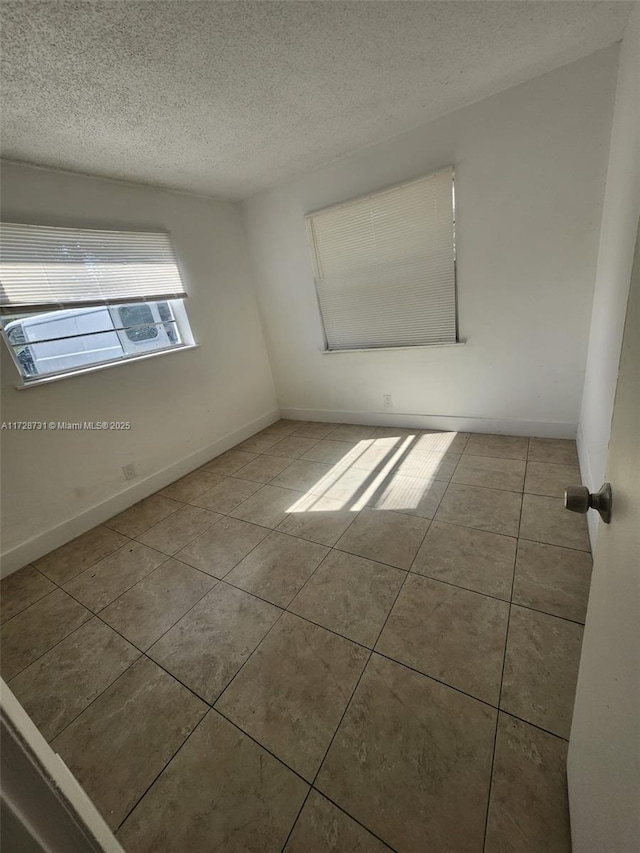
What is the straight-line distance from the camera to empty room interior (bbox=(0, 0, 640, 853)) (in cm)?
93

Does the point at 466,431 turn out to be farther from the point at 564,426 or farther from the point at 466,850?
the point at 466,850

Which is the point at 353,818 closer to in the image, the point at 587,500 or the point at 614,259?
the point at 587,500

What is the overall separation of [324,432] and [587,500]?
2.94 metres

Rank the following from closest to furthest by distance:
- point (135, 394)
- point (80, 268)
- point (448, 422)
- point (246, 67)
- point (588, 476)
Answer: point (246, 67), point (588, 476), point (80, 268), point (135, 394), point (448, 422)

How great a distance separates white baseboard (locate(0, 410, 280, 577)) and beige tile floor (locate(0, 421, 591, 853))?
79 mm

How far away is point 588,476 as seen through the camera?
195 centimetres

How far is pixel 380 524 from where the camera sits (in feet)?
6.66

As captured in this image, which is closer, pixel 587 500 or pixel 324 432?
pixel 587 500

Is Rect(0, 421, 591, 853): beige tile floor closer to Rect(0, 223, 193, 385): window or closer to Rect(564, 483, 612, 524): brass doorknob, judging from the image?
Rect(564, 483, 612, 524): brass doorknob

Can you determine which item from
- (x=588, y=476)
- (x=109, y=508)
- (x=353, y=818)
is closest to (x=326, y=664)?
(x=353, y=818)

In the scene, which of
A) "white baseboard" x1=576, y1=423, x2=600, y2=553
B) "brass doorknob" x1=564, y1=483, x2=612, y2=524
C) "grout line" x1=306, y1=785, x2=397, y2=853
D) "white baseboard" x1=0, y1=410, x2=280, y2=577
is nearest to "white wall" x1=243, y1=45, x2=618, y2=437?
"white baseboard" x1=576, y1=423, x2=600, y2=553

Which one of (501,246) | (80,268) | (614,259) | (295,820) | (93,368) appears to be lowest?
(295,820)

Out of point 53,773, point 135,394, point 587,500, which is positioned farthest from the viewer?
point 135,394

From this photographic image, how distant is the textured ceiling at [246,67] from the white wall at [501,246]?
0.19 metres
